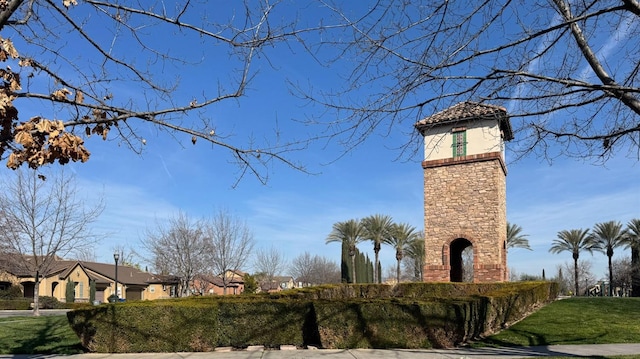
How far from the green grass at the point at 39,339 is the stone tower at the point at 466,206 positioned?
676 inches

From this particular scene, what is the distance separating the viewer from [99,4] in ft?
15.3

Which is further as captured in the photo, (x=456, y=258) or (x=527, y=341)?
(x=456, y=258)

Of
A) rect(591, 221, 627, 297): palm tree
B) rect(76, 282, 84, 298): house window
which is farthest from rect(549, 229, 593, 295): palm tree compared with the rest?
rect(76, 282, 84, 298): house window

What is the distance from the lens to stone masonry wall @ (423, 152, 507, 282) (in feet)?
77.0

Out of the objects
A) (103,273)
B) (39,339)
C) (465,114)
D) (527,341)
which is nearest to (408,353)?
(527,341)

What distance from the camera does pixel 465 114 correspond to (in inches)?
229

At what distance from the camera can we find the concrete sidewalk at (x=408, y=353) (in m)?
8.85

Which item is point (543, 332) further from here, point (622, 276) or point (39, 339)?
point (622, 276)

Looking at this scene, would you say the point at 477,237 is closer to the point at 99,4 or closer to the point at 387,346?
the point at 387,346

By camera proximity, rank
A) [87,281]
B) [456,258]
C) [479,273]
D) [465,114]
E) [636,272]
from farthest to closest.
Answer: [87,281] < [636,272] < [456,258] < [479,273] < [465,114]

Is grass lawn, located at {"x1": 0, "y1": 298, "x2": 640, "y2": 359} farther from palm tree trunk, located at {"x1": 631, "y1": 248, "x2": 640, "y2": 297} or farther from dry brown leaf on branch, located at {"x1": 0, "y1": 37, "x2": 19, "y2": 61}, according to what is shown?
palm tree trunk, located at {"x1": 631, "y1": 248, "x2": 640, "y2": 297}

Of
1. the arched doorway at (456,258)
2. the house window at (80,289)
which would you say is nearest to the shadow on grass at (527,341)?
the arched doorway at (456,258)

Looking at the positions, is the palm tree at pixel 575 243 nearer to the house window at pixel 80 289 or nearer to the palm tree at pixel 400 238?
the palm tree at pixel 400 238

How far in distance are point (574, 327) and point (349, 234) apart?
3274 centimetres
